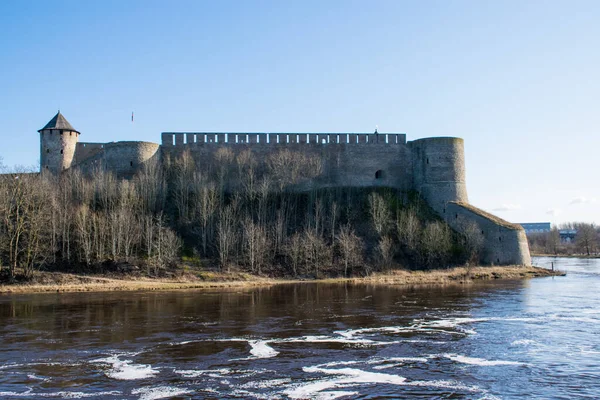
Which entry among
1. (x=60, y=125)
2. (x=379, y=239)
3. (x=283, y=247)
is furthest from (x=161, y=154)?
(x=379, y=239)

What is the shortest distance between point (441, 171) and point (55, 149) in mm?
22836

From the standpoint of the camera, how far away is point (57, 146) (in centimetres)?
3472

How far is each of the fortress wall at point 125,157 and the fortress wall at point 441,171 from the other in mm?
16498

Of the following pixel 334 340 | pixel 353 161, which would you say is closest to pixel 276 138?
pixel 353 161

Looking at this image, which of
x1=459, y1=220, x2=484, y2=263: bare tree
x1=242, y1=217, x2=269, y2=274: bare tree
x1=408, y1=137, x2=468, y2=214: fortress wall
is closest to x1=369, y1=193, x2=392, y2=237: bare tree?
x1=408, y1=137, x2=468, y2=214: fortress wall

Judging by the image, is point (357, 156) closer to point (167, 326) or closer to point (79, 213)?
point (79, 213)

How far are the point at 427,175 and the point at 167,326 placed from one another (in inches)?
943

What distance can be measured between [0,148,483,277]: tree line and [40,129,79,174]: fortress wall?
65.2 inches

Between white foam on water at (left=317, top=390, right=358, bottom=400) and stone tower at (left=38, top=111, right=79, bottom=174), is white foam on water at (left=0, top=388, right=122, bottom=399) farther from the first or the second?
stone tower at (left=38, top=111, right=79, bottom=174)

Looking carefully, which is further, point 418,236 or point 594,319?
point 418,236

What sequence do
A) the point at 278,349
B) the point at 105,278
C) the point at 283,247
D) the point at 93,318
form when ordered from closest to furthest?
the point at 278,349 → the point at 93,318 → the point at 105,278 → the point at 283,247

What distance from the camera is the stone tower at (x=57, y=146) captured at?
34469 mm

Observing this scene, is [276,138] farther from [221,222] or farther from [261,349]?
[261,349]

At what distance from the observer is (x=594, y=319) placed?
53.2 feet
